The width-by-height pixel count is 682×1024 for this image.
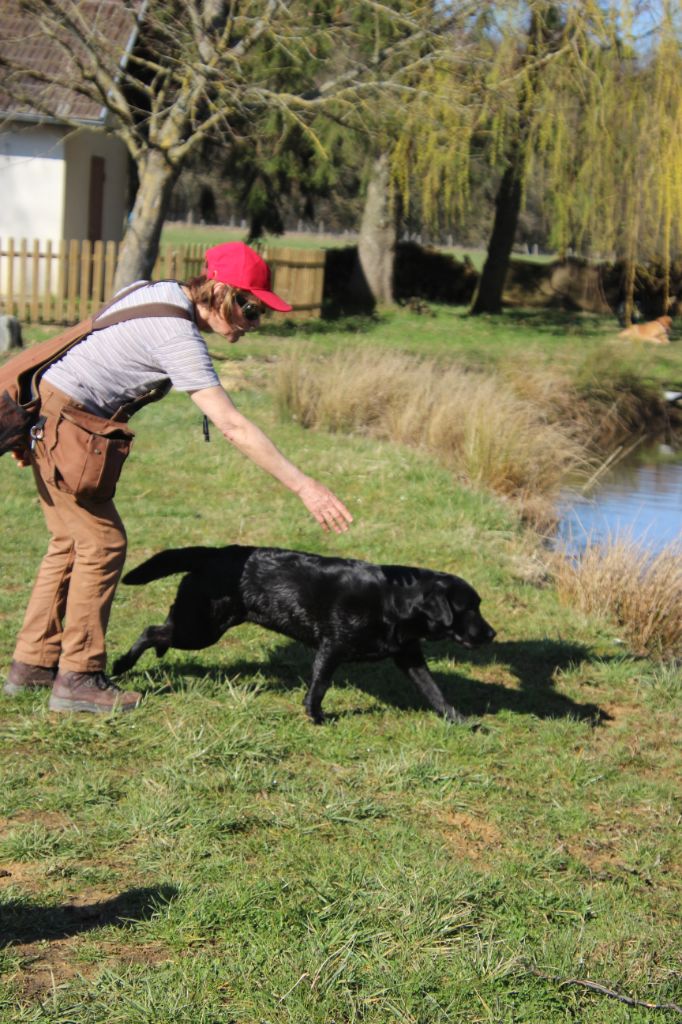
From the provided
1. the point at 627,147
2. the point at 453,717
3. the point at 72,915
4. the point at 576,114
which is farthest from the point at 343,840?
the point at 576,114

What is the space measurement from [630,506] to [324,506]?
8352 millimetres

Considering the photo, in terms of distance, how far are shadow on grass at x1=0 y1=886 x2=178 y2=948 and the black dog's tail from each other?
193 centimetres

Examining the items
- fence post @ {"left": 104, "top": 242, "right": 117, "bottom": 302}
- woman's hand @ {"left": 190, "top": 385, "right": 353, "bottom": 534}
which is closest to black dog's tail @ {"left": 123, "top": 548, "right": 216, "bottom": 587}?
woman's hand @ {"left": 190, "top": 385, "right": 353, "bottom": 534}

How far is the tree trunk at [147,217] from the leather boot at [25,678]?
484 inches

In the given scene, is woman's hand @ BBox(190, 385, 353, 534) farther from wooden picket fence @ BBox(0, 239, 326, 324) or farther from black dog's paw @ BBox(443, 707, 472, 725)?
wooden picket fence @ BBox(0, 239, 326, 324)

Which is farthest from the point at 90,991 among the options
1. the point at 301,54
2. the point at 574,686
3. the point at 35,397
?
the point at 301,54

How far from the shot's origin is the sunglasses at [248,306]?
4773mm

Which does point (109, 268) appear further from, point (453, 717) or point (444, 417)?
point (453, 717)

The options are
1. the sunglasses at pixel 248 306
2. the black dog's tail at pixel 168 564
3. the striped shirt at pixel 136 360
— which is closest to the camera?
the striped shirt at pixel 136 360

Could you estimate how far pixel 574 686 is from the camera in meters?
6.48

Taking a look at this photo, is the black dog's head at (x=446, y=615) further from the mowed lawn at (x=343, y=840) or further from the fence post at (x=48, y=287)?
the fence post at (x=48, y=287)

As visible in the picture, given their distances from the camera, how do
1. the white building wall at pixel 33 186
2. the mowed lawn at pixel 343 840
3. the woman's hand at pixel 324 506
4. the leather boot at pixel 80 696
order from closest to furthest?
the mowed lawn at pixel 343 840 < the woman's hand at pixel 324 506 < the leather boot at pixel 80 696 < the white building wall at pixel 33 186

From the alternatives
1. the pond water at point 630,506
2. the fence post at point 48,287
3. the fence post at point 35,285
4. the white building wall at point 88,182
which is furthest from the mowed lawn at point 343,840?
the white building wall at point 88,182

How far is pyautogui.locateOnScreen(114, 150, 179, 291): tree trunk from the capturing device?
57.3 feet
